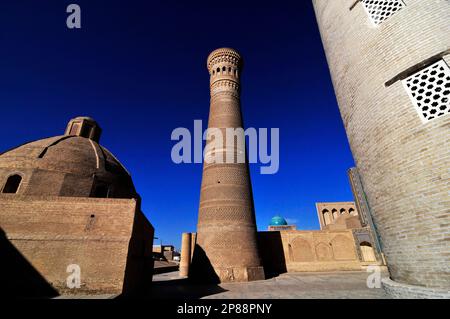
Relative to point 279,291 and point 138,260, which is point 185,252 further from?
point 279,291

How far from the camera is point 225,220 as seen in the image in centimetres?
1309

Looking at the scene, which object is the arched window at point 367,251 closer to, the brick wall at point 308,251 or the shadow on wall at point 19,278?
the brick wall at point 308,251

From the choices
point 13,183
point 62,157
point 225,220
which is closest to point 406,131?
point 225,220

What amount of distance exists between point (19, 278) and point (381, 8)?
12663 millimetres

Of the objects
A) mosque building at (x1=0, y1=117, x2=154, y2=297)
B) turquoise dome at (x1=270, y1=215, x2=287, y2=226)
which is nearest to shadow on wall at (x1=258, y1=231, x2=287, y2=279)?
mosque building at (x1=0, y1=117, x2=154, y2=297)

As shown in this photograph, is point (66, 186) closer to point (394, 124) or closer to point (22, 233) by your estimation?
point (22, 233)

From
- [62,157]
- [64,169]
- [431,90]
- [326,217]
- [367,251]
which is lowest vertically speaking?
[367,251]

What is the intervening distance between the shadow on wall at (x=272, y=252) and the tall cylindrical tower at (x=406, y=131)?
14.7 m

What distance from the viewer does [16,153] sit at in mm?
11195

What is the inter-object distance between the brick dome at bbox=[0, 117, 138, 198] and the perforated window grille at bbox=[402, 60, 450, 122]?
40.2ft

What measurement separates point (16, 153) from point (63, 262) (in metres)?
7.16

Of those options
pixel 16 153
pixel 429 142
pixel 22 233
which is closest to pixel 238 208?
pixel 22 233

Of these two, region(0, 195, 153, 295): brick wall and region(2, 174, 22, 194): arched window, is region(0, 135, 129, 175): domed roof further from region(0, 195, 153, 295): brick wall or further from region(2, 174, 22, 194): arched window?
region(0, 195, 153, 295): brick wall
